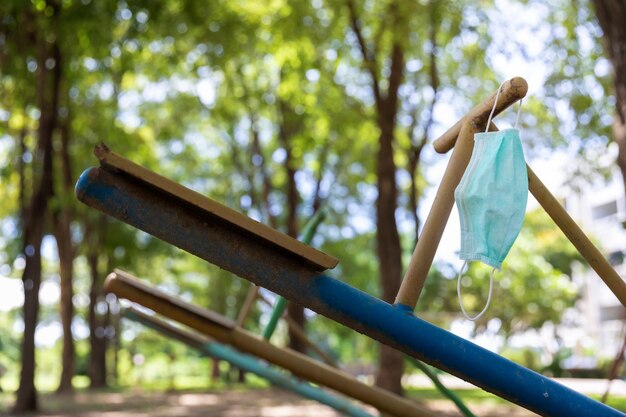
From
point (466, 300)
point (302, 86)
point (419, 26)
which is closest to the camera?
point (419, 26)

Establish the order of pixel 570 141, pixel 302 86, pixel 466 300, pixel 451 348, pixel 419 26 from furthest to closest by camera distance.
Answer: pixel 466 300, pixel 302 86, pixel 570 141, pixel 419 26, pixel 451 348

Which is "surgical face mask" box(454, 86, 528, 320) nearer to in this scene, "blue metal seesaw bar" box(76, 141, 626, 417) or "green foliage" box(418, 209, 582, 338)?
"blue metal seesaw bar" box(76, 141, 626, 417)

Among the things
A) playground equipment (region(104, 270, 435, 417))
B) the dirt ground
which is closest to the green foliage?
the dirt ground

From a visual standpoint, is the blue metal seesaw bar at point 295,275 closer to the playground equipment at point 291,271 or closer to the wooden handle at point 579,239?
the playground equipment at point 291,271

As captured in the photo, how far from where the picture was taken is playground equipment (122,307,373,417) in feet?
18.4

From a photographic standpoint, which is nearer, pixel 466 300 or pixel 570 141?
pixel 570 141

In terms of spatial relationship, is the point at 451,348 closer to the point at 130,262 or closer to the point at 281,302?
the point at 281,302

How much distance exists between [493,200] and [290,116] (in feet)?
51.6

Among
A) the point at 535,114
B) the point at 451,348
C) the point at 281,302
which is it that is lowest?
the point at 451,348

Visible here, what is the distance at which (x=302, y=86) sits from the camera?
16844 mm

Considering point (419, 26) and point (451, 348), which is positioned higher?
point (419, 26)

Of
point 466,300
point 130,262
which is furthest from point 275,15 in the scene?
point 466,300

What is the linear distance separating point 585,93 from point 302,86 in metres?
5.44

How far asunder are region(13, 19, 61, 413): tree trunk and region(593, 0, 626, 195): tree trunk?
365 inches
